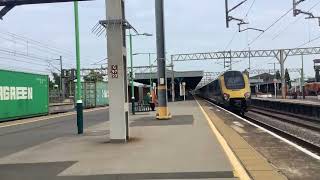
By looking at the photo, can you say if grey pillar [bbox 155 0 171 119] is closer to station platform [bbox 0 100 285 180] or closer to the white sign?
A: the white sign

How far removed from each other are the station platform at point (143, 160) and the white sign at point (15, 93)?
58.4ft

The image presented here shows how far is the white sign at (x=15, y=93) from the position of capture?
116 ft

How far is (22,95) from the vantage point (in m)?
39.2

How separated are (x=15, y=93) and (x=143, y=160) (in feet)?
86.0

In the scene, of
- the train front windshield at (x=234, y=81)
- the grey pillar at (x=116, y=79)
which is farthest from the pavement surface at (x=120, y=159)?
the train front windshield at (x=234, y=81)

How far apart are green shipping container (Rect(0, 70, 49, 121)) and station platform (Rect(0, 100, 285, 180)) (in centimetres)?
1814

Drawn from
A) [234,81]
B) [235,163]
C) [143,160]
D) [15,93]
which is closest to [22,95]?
[15,93]

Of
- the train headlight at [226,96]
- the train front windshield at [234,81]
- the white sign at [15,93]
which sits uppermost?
the train front windshield at [234,81]

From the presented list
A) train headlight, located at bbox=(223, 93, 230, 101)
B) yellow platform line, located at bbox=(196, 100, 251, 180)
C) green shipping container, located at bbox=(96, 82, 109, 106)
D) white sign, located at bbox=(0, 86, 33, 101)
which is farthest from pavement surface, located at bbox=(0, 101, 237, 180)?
green shipping container, located at bbox=(96, 82, 109, 106)

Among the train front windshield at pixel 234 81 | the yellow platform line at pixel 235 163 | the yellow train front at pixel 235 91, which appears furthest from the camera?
the train front windshield at pixel 234 81

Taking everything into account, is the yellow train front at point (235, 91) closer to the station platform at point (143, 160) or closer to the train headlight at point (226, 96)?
the train headlight at point (226, 96)

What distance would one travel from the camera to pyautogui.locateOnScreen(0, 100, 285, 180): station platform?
1108cm

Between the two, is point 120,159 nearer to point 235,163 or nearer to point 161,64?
point 235,163

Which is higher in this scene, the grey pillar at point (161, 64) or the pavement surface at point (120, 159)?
the grey pillar at point (161, 64)
